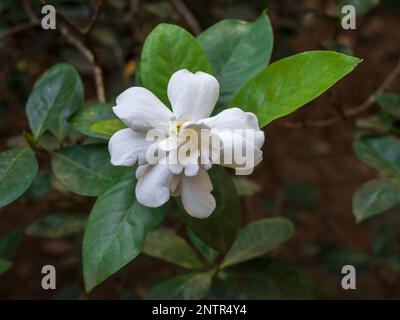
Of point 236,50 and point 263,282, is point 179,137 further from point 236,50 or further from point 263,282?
point 263,282

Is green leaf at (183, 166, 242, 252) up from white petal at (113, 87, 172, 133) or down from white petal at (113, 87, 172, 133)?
down

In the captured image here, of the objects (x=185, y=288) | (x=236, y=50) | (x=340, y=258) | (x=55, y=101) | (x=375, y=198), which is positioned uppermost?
Result: (x=236, y=50)

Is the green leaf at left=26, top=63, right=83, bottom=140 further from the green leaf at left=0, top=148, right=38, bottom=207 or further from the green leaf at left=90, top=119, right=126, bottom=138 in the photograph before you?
the green leaf at left=90, top=119, right=126, bottom=138

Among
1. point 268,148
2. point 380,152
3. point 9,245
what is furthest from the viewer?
point 268,148

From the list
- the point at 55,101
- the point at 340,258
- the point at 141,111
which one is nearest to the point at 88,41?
the point at 55,101

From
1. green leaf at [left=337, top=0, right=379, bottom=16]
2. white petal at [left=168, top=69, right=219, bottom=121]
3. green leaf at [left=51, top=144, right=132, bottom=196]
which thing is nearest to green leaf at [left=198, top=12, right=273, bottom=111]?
white petal at [left=168, top=69, right=219, bottom=121]
